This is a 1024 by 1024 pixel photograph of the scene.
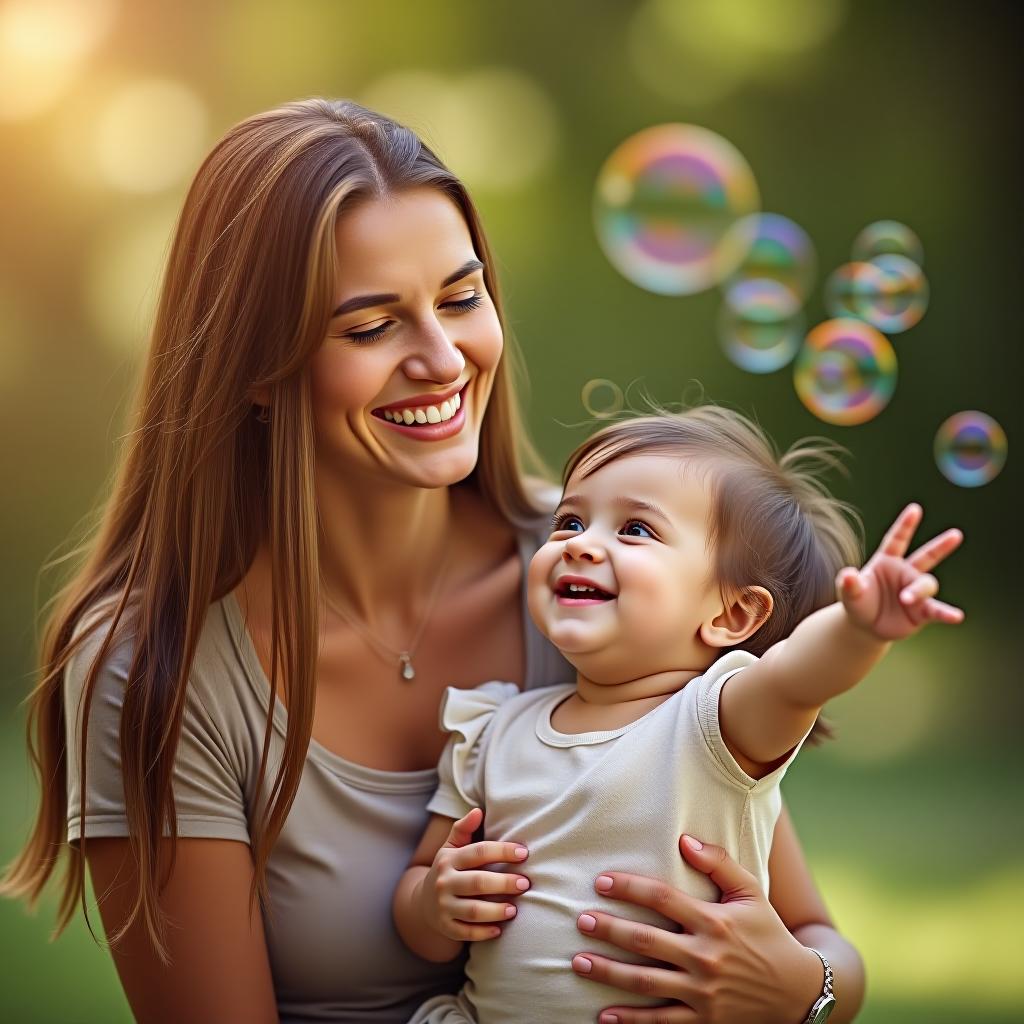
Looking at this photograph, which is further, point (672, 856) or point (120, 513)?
point (120, 513)

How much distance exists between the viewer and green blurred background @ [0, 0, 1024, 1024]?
18.6ft

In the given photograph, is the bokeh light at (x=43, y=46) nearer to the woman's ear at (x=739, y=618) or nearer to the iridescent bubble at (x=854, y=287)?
the iridescent bubble at (x=854, y=287)

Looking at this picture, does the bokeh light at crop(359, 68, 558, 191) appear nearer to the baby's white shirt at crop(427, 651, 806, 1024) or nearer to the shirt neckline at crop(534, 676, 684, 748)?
the shirt neckline at crop(534, 676, 684, 748)

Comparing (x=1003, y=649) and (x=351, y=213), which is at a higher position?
(x=351, y=213)

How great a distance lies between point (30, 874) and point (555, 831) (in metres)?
0.94

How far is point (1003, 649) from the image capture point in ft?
18.3

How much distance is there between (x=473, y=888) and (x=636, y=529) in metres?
0.48

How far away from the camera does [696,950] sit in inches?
66.9

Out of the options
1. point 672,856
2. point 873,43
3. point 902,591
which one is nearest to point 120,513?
point 672,856

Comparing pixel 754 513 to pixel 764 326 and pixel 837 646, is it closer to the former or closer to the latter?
pixel 837 646

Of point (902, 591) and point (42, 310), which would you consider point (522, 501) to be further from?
point (42, 310)

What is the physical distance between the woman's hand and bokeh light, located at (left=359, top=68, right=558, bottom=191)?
5.06 m

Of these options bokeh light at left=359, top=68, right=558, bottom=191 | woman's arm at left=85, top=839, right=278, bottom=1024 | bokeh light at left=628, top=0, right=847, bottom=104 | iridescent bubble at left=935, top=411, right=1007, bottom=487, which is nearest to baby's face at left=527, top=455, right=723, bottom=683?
woman's arm at left=85, top=839, right=278, bottom=1024

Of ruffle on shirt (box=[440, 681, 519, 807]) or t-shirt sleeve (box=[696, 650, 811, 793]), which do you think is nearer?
t-shirt sleeve (box=[696, 650, 811, 793])
